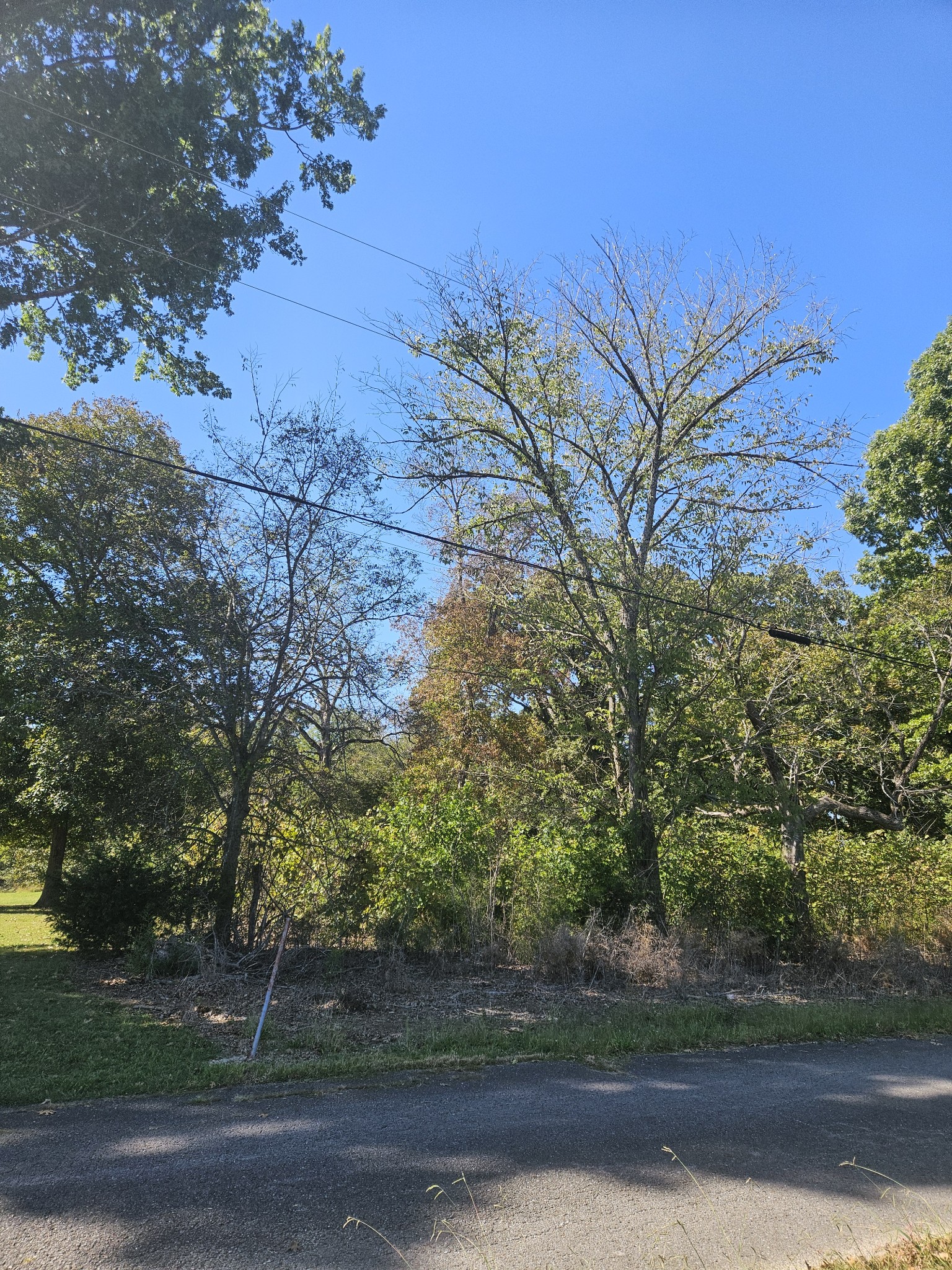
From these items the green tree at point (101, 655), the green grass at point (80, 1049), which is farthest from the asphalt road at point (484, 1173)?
the green tree at point (101, 655)

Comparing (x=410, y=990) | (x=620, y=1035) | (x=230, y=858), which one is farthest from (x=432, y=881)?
(x=620, y=1035)

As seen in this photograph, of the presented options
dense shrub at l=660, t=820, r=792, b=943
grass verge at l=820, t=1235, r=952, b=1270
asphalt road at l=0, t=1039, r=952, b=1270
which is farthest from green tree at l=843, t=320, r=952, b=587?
grass verge at l=820, t=1235, r=952, b=1270

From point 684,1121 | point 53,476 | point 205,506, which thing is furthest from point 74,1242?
point 53,476

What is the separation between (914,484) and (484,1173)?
796 inches

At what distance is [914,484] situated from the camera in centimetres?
1923

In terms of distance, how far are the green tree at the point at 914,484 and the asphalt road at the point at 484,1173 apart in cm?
1652

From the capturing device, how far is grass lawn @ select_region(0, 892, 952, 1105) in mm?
5820

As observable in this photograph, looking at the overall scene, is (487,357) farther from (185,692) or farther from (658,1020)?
(658,1020)

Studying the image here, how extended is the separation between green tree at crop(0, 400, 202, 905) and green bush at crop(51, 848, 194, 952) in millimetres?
783

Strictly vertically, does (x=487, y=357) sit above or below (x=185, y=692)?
above

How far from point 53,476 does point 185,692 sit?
477cm

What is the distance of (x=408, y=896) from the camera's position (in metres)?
11.5

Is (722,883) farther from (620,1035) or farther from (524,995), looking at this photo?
(620,1035)

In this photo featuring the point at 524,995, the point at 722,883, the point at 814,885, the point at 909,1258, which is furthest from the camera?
the point at 722,883
